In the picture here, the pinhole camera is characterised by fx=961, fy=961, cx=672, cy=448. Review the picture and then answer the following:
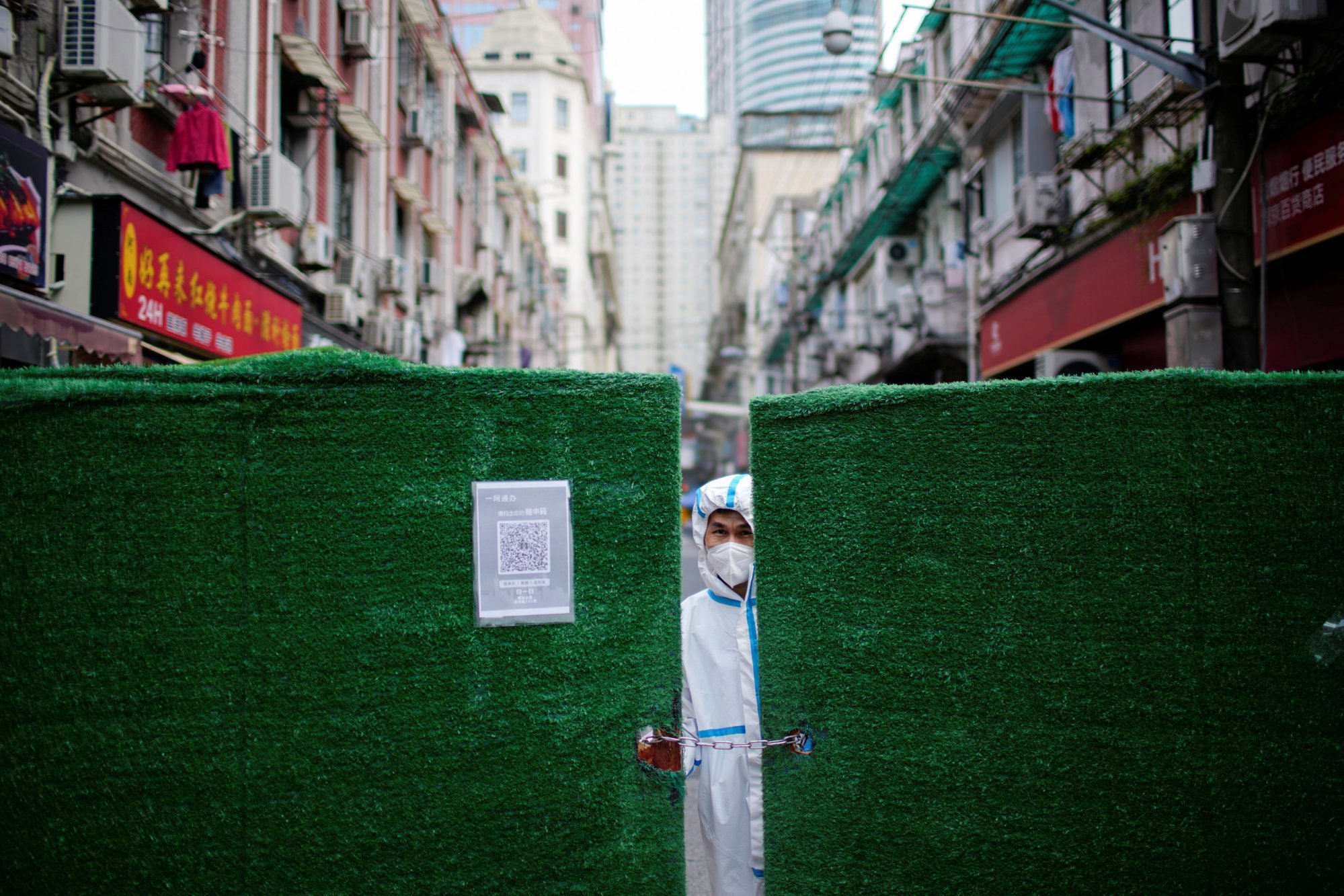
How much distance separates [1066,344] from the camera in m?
14.4

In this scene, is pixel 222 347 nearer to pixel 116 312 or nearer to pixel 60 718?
pixel 116 312

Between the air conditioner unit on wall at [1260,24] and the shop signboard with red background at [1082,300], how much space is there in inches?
116

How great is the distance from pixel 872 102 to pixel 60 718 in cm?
3421

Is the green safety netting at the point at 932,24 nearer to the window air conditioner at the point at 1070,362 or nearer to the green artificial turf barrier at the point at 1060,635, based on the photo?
the window air conditioner at the point at 1070,362

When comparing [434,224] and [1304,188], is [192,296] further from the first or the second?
[434,224]

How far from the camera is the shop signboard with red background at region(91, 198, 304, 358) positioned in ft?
27.7

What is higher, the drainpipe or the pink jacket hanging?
the pink jacket hanging

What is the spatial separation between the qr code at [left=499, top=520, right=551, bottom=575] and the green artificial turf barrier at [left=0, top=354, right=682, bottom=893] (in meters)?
0.10

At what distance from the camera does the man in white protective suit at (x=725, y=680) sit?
11.0 ft

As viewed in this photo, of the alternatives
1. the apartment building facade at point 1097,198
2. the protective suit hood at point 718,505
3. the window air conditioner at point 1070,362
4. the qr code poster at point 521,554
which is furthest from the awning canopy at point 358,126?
the qr code poster at point 521,554

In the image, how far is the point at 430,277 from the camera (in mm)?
21844

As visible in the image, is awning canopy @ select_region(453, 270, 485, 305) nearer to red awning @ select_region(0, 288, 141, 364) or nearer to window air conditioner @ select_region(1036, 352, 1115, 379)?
window air conditioner @ select_region(1036, 352, 1115, 379)

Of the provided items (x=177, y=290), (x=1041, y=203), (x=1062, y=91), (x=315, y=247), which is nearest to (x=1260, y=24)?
(x=1041, y=203)

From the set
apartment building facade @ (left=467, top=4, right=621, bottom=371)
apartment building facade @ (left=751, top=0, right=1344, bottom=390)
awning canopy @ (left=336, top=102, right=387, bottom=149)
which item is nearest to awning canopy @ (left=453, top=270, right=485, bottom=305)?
awning canopy @ (left=336, top=102, right=387, bottom=149)
